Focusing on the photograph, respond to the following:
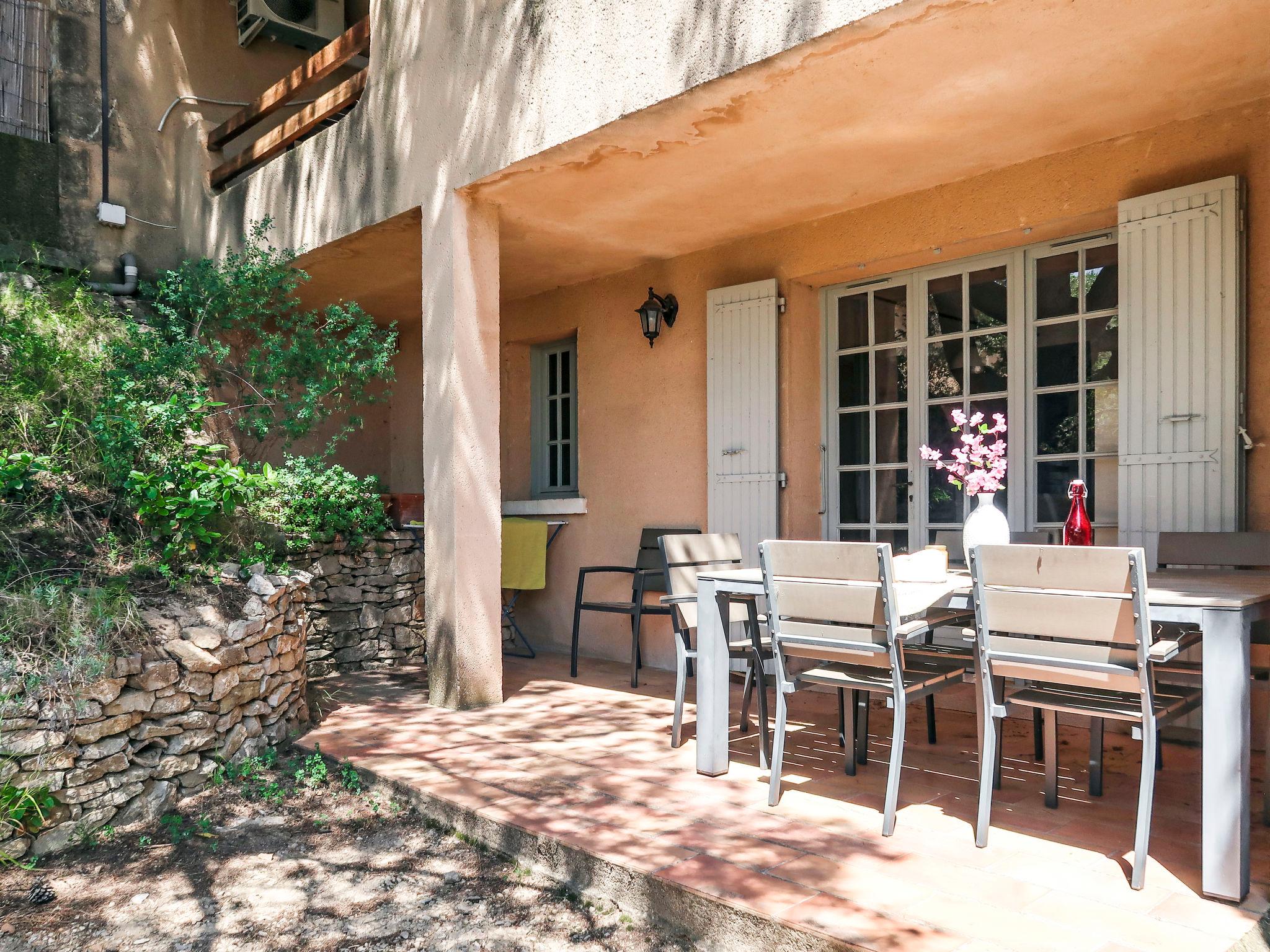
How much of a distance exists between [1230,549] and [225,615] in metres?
3.62

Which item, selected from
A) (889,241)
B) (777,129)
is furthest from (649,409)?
(777,129)

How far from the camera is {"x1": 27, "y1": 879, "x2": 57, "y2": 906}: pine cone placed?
2551 millimetres

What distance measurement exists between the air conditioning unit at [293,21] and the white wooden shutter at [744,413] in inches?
151

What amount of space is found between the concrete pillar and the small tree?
77 centimetres

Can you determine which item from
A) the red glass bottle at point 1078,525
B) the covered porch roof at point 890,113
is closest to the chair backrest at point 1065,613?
the red glass bottle at point 1078,525

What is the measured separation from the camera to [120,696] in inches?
122

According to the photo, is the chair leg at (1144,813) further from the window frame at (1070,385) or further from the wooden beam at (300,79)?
the wooden beam at (300,79)

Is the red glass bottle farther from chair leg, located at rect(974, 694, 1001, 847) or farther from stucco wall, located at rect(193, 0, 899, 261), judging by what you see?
stucco wall, located at rect(193, 0, 899, 261)

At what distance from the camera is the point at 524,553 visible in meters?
6.08

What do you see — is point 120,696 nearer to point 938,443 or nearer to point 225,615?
point 225,615

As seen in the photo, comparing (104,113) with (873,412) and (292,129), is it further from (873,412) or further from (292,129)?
(873,412)

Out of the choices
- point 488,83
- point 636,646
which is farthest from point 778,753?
point 488,83

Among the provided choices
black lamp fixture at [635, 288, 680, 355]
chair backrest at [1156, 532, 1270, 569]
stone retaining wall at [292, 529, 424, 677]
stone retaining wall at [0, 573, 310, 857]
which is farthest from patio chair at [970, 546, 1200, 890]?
stone retaining wall at [292, 529, 424, 677]

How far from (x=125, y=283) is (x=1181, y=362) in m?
6.03
